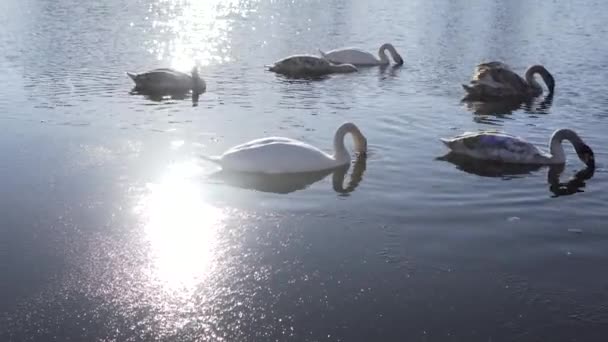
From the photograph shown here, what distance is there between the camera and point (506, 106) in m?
19.8

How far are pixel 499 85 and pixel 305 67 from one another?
6692 mm

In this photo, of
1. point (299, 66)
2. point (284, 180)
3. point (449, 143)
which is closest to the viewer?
point (284, 180)

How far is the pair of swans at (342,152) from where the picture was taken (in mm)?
12211

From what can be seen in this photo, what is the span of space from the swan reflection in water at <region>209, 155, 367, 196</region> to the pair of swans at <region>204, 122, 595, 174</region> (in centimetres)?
9

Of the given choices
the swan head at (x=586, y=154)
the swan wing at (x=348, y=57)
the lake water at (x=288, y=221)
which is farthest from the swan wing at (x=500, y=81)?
the swan head at (x=586, y=154)

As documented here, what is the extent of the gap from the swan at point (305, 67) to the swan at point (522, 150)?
36.5 ft

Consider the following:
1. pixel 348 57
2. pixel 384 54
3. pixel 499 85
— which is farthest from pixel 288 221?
pixel 384 54

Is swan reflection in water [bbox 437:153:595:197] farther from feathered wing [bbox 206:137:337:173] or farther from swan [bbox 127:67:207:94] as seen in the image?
swan [bbox 127:67:207:94]

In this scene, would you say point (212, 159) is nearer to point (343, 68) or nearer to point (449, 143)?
point (449, 143)

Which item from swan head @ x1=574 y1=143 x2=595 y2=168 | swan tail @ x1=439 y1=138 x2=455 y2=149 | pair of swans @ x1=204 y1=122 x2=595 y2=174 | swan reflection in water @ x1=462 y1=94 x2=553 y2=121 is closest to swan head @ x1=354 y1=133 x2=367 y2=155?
pair of swans @ x1=204 y1=122 x2=595 y2=174

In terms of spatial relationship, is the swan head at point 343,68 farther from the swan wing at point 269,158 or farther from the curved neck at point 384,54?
the swan wing at point 269,158

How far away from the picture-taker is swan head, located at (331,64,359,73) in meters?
24.8

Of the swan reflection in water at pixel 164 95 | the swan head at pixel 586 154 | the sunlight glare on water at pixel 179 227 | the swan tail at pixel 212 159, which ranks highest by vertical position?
the swan head at pixel 586 154

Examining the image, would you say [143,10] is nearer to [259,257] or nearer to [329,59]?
[329,59]
